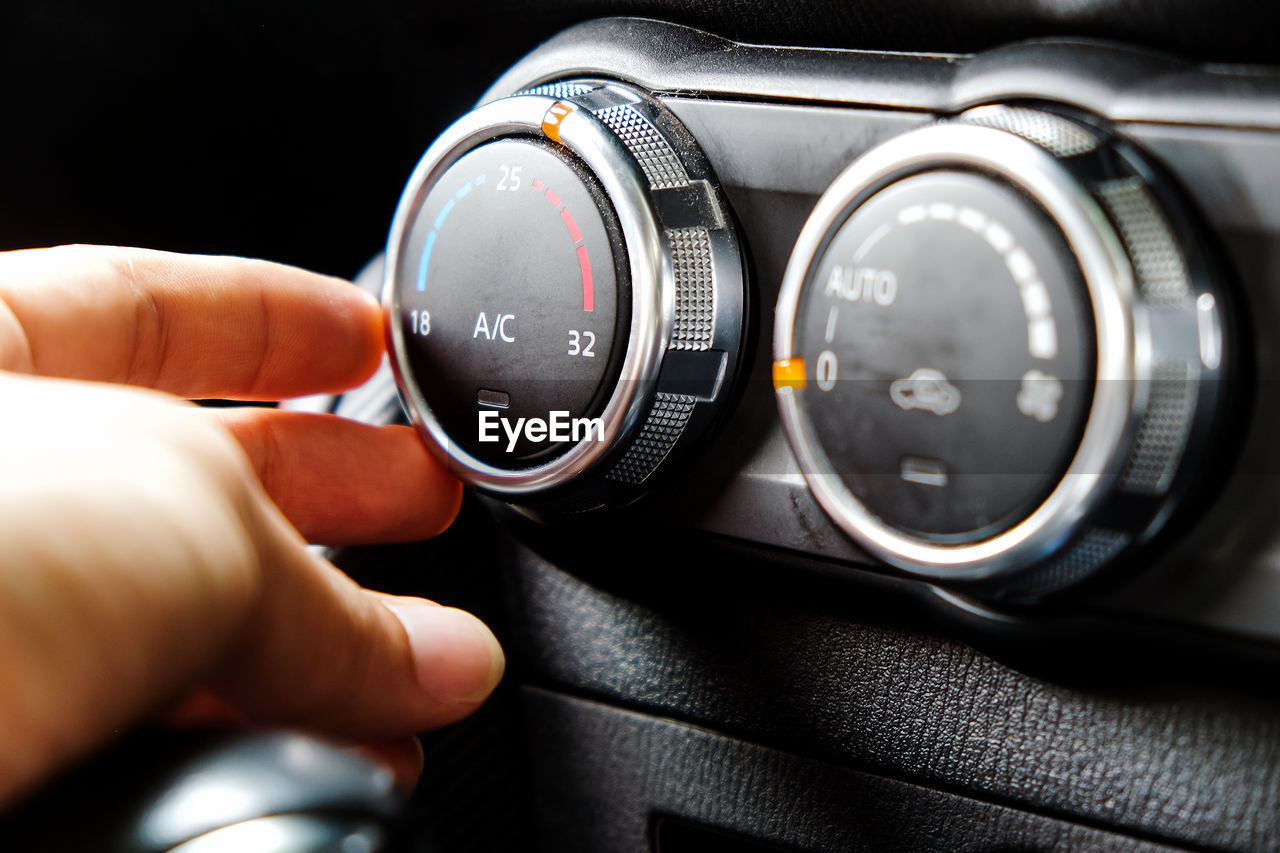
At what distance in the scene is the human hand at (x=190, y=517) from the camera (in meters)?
0.30

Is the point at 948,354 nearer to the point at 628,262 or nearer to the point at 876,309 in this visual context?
the point at 876,309

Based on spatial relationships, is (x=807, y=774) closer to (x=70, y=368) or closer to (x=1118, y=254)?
(x=1118, y=254)

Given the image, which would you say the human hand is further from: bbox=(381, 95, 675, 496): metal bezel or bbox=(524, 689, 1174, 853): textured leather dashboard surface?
bbox=(524, 689, 1174, 853): textured leather dashboard surface

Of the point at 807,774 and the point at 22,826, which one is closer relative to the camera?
the point at 22,826

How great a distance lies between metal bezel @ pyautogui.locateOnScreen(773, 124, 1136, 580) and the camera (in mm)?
396

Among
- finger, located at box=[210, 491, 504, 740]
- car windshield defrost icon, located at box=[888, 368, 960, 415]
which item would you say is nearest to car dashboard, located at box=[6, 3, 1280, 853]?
car windshield defrost icon, located at box=[888, 368, 960, 415]

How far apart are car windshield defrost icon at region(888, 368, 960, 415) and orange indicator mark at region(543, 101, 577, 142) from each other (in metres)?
0.22

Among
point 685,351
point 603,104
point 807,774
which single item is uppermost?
point 603,104

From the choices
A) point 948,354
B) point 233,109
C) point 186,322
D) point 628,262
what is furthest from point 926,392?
point 233,109

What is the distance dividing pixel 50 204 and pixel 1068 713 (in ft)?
2.43

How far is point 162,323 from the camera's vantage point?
0.61 metres

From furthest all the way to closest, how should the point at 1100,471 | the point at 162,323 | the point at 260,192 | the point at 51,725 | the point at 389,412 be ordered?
the point at 260,192, the point at 389,412, the point at 162,323, the point at 1100,471, the point at 51,725

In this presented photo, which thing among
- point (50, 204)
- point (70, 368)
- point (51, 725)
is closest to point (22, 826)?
point (51, 725)

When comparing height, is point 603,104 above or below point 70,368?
above
